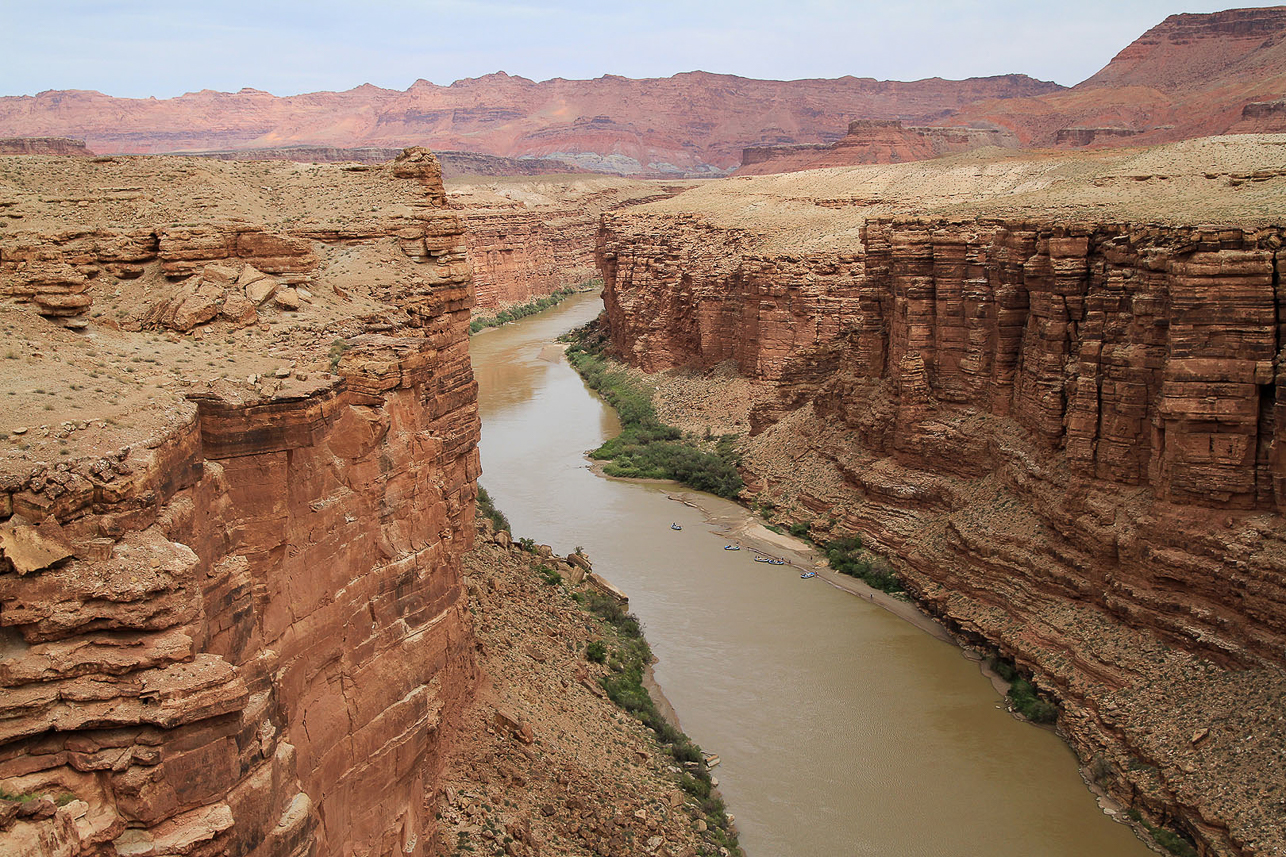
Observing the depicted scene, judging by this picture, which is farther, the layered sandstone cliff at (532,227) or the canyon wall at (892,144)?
the canyon wall at (892,144)

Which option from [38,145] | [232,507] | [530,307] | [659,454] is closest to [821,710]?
[232,507]

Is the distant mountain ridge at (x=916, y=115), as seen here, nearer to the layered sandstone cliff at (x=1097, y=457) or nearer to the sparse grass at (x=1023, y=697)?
the layered sandstone cliff at (x=1097, y=457)

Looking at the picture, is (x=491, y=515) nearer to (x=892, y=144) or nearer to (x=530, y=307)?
(x=530, y=307)

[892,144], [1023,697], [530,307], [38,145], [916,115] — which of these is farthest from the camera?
[916,115]

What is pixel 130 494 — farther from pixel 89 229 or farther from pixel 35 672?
pixel 89 229

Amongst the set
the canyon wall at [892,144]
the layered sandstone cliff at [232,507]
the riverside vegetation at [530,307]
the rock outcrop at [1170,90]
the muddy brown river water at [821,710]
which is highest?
the rock outcrop at [1170,90]

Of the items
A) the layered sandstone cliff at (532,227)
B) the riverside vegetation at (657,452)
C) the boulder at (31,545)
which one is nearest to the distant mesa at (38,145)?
the layered sandstone cliff at (532,227)

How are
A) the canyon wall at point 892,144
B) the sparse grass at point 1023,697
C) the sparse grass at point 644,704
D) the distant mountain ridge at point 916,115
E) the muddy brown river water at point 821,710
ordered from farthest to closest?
the canyon wall at point 892,144, the distant mountain ridge at point 916,115, the sparse grass at point 1023,697, the muddy brown river water at point 821,710, the sparse grass at point 644,704

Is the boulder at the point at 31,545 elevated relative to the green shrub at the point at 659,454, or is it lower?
elevated

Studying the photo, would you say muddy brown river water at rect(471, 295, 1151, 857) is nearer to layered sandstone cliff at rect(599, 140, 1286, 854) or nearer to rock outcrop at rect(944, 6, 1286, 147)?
layered sandstone cliff at rect(599, 140, 1286, 854)
